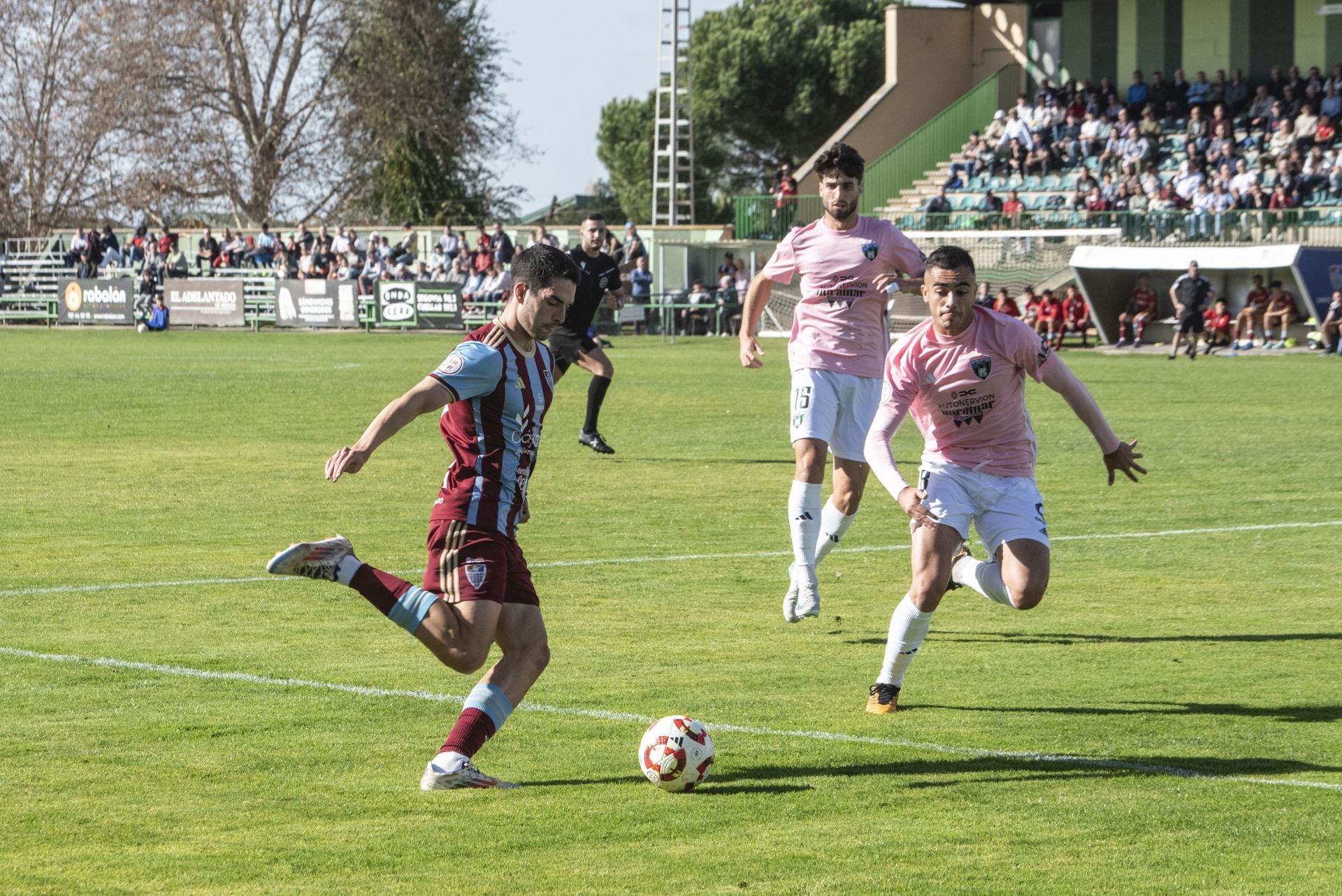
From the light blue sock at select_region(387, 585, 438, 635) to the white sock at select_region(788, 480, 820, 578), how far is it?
10.7 ft

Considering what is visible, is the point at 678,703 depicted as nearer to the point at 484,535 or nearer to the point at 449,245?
the point at 484,535

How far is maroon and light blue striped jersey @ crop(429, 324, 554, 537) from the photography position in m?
6.20

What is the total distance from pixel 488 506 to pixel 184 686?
2.07 metres

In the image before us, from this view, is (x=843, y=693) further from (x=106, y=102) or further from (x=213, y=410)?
(x=106, y=102)

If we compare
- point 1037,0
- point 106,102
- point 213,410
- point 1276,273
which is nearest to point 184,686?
point 213,410

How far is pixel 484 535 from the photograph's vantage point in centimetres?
620

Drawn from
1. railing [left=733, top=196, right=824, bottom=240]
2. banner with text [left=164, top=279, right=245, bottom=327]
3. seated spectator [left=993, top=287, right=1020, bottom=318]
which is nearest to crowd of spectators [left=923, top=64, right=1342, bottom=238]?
seated spectator [left=993, top=287, right=1020, bottom=318]

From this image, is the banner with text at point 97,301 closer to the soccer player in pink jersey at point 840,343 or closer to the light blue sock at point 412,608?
the soccer player in pink jersey at point 840,343

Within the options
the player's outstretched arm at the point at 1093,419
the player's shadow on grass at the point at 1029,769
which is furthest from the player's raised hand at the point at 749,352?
the player's shadow on grass at the point at 1029,769

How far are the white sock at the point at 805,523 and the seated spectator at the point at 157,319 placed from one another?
39.2 metres

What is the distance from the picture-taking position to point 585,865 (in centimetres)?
520

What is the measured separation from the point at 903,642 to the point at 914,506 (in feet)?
1.98

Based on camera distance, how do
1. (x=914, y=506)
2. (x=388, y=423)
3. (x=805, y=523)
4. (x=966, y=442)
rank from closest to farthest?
(x=388, y=423) < (x=914, y=506) < (x=966, y=442) < (x=805, y=523)

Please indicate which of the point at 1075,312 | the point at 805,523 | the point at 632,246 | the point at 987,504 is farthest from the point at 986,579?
the point at 632,246
